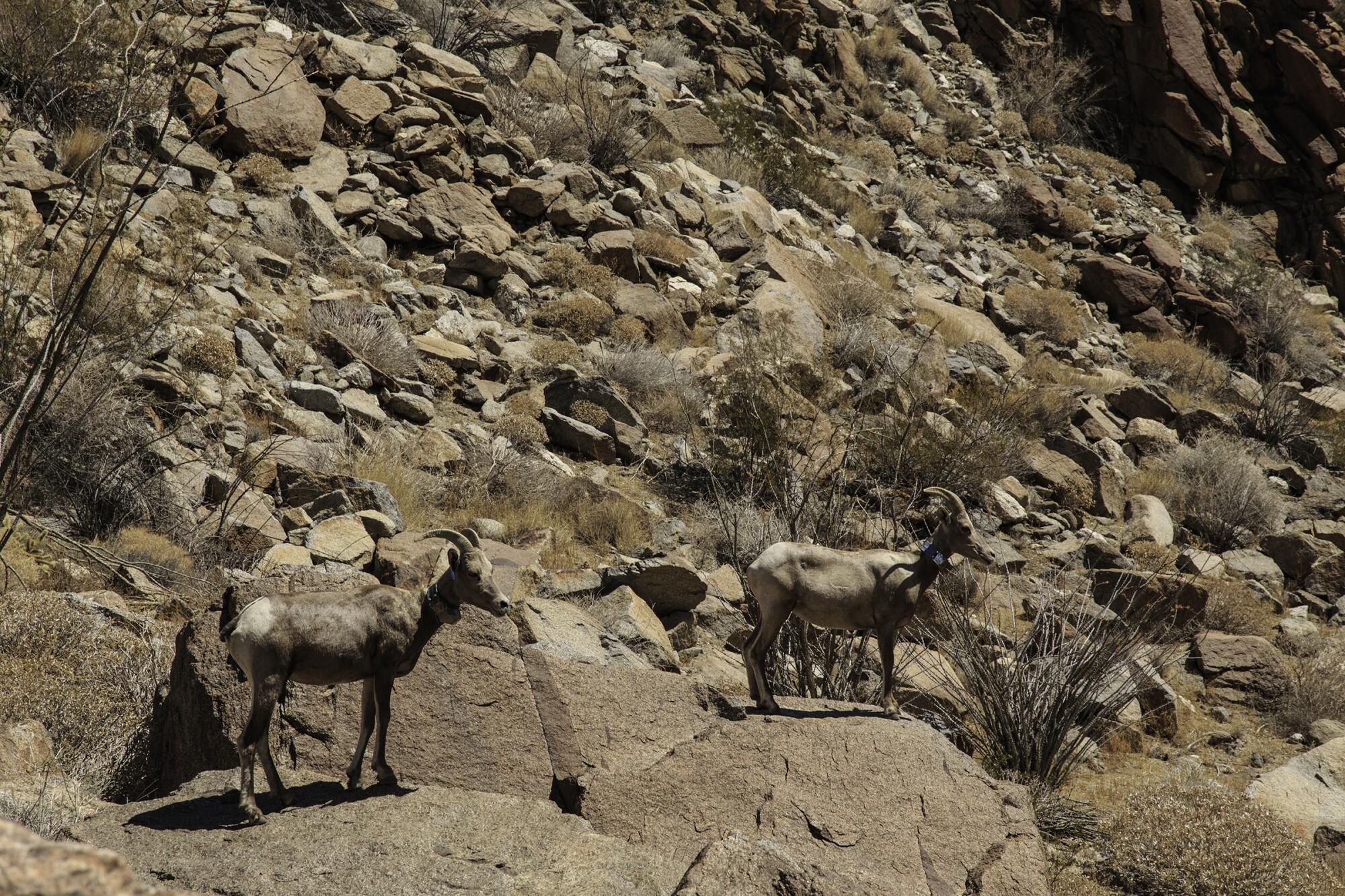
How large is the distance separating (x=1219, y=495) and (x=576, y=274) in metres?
10.9

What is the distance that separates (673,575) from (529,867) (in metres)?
5.55

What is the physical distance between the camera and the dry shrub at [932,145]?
91.6ft

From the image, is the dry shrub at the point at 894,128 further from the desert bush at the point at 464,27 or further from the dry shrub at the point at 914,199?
the desert bush at the point at 464,27

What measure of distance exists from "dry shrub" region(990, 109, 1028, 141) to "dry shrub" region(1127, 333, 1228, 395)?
9.39m

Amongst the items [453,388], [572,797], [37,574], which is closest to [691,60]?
[453,388]

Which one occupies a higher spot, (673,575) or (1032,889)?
(1032,889)

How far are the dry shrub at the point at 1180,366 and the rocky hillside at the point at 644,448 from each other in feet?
0.28

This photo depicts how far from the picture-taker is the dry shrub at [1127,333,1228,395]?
2200 centimetres

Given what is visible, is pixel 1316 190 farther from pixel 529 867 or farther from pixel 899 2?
pixel 529 867

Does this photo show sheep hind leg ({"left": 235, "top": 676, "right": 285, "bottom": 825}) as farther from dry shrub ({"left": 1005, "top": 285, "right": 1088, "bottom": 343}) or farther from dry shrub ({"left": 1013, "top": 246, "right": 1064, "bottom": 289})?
dry shrub ({"left": 1013, "top": 246, "right": 1064, "bottom": 289})

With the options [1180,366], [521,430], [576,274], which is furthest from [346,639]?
[1180,366]

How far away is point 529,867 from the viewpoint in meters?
4.13

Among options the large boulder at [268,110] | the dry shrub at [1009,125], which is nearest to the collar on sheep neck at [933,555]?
the large boulder at [268,110]

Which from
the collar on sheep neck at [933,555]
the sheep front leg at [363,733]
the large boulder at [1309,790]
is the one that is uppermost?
the collar on sheep neck at [933,555]
